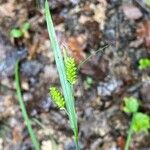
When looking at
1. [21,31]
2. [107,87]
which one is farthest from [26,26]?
[107,87]

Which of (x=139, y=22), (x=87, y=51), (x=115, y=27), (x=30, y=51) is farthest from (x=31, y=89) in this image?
(x=139, y=22)

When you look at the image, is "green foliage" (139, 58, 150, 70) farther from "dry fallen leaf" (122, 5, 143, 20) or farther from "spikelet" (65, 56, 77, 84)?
"spikelet" (65, 56, 77, 84)

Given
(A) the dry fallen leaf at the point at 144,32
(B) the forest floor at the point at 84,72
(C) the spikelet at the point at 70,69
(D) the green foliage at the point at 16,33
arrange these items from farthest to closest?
(A) the dry fallen leaf at the point at 144,32 < (D) the green foliage at the point at 16,33 < (B) the forest floor at the point at 84,72 < (C) the spikelet at the point at 70,69

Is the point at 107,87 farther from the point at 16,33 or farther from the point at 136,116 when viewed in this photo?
the point at 16,33

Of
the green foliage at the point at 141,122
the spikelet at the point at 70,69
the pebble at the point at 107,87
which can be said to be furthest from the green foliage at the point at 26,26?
the spikelet at the point at 70,69

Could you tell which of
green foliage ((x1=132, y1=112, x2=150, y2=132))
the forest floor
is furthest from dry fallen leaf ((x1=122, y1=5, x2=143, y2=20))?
green foliage ((x1=132, y1=112, x2=150, y2=132))

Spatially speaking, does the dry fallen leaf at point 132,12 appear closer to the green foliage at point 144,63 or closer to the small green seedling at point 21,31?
the green foliage at point 144,63

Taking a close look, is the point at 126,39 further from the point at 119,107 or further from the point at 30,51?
the point at 30,51
